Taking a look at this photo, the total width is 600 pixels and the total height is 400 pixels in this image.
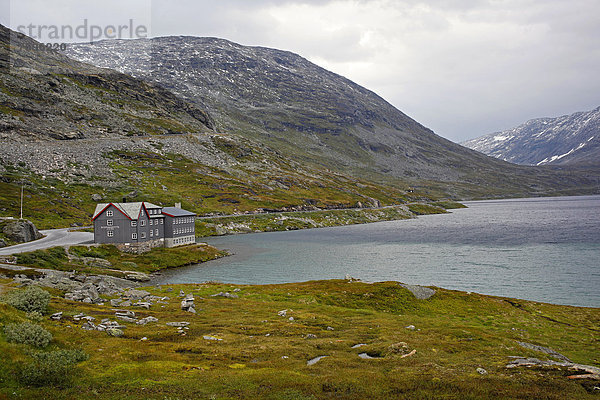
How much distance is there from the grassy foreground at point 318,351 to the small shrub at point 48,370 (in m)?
0.51

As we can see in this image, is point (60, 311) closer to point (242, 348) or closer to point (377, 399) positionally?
point (242, 348)

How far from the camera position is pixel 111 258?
86688mm

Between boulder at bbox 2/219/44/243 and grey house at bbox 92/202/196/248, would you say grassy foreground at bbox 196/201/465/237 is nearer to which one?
grey house at bbox 92/202/196/248

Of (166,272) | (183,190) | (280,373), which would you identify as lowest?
(166,272)

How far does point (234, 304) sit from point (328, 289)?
17.2 m

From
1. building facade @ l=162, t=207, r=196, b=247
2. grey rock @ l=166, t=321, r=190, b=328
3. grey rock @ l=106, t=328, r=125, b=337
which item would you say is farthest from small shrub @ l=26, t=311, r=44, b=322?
building facade @ l=162, t=207, r=196, b=247

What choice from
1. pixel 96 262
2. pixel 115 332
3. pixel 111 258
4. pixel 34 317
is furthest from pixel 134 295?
pixel 111 258

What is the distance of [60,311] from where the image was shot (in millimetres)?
33531

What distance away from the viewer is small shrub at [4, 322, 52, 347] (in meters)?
22.6

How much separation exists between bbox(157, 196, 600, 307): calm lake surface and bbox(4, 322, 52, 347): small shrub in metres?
53.3

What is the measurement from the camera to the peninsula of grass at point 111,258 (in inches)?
2746

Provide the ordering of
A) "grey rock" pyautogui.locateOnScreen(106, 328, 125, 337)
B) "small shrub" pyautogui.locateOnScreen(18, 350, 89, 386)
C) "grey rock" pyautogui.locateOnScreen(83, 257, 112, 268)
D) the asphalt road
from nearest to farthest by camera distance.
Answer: "small shrub" pyautogui.locateOnScreen(18, 350, 89, 386) < "grey rock" pyautogui.locateOnScreen(106, 328, 125, 337) < the asphalt road < "grey rock" pyautogui.locateOnScreen(83, 257, 112, 268)

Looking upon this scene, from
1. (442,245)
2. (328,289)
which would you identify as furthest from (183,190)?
(328,289)

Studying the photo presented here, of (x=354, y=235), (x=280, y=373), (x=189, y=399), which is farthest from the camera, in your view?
(x=354, y=235)
